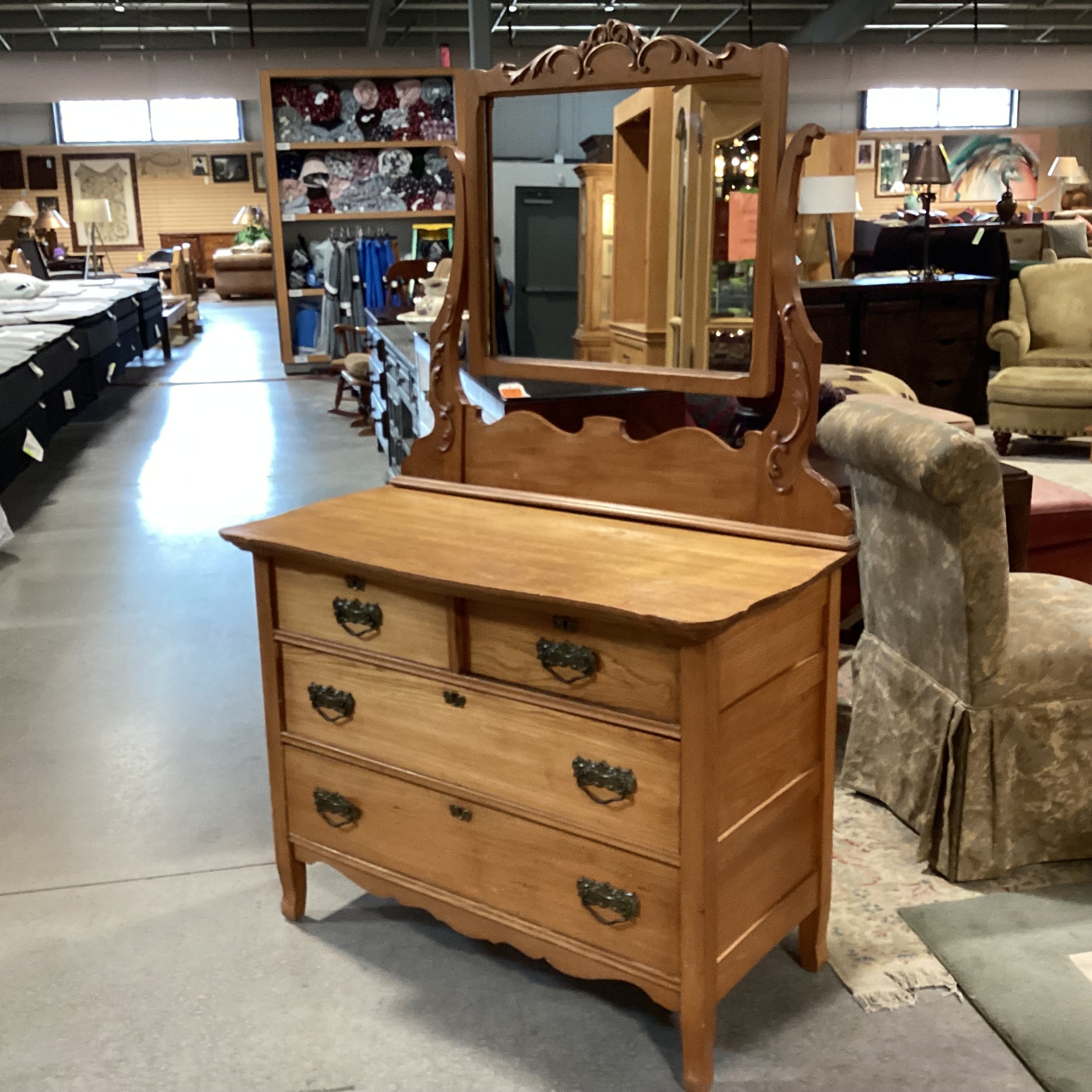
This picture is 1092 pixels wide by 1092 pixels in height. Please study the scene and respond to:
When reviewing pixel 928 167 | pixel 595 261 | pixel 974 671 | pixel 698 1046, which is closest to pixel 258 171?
pixel 928 167

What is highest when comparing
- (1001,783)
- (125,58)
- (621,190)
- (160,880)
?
(125,58)

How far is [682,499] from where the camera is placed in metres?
2.14

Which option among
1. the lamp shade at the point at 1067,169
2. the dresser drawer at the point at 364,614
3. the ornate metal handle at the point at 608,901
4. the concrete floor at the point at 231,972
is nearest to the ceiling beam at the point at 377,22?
the lamp shade at the point at 1067,169

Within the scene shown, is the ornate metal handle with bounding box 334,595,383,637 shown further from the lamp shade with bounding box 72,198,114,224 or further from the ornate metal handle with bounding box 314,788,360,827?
the lamp shade with bounding box 72,198,114,224

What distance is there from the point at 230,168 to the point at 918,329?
1648 centimetres

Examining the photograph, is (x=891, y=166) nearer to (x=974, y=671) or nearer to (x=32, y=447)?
(x=32, y=447)

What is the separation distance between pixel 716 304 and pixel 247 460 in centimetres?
535

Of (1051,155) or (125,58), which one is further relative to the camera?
(1051,155)

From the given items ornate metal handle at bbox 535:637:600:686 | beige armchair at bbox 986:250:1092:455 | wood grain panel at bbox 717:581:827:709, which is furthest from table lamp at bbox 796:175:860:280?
ornate metal handle at bbox 535:637:600:686

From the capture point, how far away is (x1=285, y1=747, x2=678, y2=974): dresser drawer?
188 centimetres

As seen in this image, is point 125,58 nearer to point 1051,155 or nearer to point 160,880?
point 1051,155

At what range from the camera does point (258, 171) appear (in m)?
20.6

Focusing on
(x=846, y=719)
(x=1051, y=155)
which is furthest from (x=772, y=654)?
(x=1051, y=155)

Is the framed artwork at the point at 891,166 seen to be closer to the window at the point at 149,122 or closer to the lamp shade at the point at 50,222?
the window at the point at 149,122
